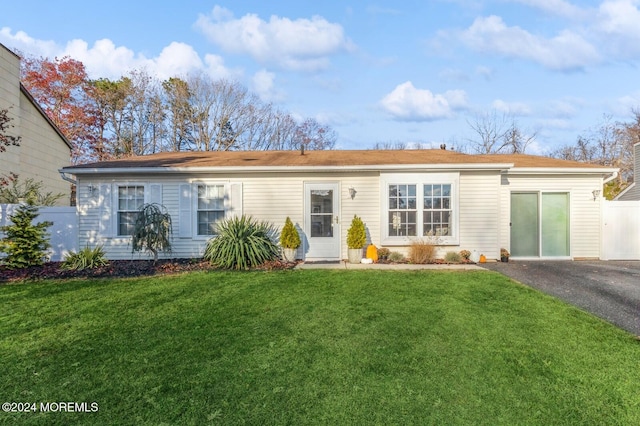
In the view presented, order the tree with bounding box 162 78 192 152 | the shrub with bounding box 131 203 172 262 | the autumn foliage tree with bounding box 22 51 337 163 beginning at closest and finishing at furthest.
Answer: the shrub with bounding box 131 203 172 262 < the autumn foliage tree with bounding box 22 51 337 163 < the tree with bounding box 162 78 192 152

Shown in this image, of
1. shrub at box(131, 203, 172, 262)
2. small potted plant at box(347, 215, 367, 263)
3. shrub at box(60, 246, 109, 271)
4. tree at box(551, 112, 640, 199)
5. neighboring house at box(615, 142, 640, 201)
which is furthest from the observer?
tree at box(551, 112, 640, 199)

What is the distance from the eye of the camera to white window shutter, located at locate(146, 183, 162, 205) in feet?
30.8

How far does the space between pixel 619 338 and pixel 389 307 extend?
8.85 feet

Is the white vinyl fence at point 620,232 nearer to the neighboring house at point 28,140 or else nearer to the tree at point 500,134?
the tree at point 500,134

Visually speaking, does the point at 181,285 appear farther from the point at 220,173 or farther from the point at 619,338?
the point at 619,338

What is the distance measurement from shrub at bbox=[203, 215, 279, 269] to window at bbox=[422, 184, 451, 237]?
4149 mm

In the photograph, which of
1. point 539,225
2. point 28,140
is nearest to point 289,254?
point 539,225

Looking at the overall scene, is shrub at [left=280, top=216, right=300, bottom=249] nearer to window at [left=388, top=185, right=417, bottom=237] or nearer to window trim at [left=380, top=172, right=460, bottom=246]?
window trim at [left=380, top=172, right=460, bottom=246]

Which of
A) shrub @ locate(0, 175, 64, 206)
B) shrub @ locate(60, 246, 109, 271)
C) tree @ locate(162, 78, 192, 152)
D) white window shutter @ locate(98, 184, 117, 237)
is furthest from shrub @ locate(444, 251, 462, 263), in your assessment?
tree @ locate(162, 78, 192, 152)

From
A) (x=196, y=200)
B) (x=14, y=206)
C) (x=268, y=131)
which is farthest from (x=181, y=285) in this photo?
(x=268, y=131)

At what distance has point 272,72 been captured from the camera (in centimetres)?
1969

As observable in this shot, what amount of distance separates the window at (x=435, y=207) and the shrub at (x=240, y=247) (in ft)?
13.6

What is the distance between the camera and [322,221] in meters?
9.48

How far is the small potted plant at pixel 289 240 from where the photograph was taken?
8.91 metres
